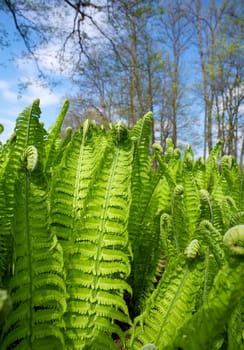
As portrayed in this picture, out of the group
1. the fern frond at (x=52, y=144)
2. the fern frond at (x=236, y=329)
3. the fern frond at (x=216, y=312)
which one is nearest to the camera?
the fern frond at (x=216, y=312)

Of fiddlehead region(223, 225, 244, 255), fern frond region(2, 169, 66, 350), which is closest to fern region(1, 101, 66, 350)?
fern frond region(2, 169, 66, 350)

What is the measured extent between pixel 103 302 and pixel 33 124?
1.20 ft

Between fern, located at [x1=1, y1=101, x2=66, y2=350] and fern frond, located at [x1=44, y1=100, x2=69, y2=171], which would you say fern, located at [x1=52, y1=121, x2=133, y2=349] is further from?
fern frond, located at [x1=44, y1=100, x2=69, y2=171]

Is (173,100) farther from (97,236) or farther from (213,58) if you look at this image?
(97,236)

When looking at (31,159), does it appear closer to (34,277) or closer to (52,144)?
(34,277)

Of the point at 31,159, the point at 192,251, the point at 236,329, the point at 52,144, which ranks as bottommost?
the point at 236,329

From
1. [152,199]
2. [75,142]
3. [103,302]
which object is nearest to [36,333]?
[103,302]

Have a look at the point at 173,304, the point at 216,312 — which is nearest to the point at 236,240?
the point at 216,312

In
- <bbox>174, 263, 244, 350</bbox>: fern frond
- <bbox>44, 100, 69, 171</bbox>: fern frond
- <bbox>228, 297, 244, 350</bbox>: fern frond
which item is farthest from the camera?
<bbox>44, 100, 69, 171</bbox>: fern frond

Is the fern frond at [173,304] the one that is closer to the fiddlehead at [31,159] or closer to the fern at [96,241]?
the fern at [96,241]

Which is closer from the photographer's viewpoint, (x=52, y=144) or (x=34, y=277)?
(x=34, y=277)

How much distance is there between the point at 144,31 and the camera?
1454 cm

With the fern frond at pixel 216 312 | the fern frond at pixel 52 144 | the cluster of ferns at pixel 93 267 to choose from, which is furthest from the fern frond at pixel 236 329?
the fern frond at pixel 52 144

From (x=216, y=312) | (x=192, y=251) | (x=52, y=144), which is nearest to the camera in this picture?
(x=216, y=312)
